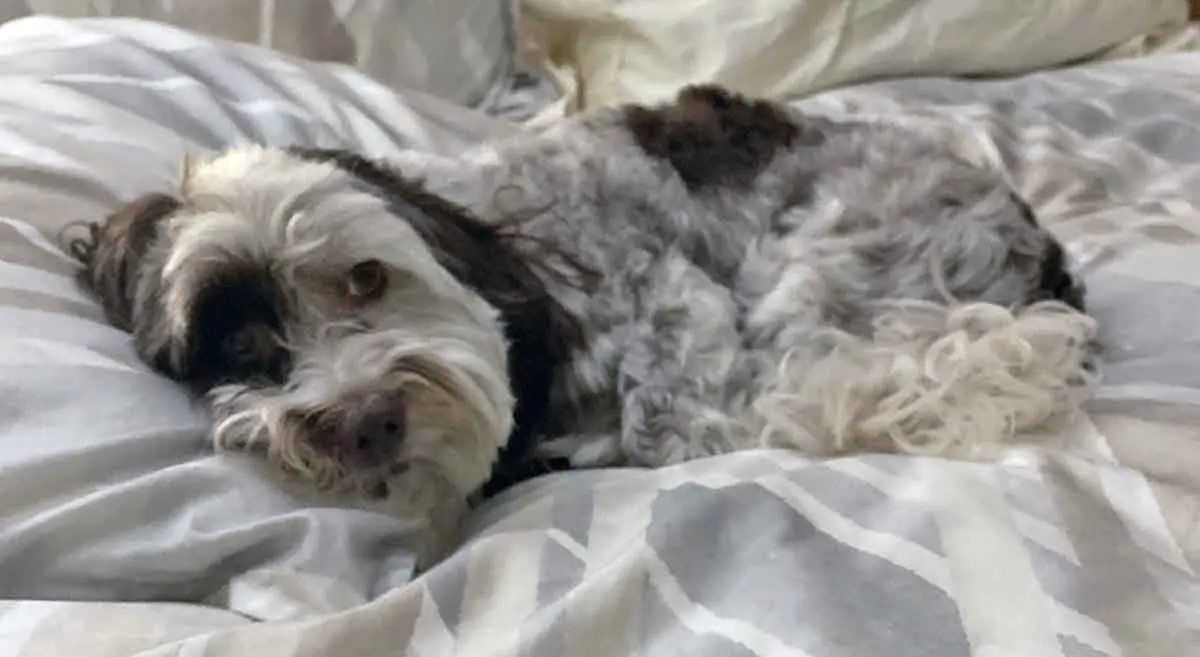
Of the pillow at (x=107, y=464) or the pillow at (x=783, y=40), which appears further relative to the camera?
the pillow at (x=783, y=40)

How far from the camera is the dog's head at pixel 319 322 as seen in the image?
132cm

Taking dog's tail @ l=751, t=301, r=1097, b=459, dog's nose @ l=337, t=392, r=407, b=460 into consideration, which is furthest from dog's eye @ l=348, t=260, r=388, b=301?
dog's tail @ l=751, t=301, r=1097, b=459

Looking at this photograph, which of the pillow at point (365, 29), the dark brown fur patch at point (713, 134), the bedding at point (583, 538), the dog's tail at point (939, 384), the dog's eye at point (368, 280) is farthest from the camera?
the pillow at point (365, 29)

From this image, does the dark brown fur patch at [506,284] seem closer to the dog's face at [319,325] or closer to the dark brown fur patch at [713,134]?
the dog's face at [319,325]

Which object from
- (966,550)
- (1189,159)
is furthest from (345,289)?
(1189,159)

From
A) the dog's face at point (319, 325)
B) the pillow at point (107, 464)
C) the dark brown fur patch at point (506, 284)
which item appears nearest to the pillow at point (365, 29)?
the pillow at point (107, 464)

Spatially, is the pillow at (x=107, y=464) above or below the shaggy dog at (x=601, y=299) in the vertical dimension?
below

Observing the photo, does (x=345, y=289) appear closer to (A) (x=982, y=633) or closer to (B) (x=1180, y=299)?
(A) (x=982, y=633)

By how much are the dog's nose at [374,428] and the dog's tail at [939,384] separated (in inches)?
16.6

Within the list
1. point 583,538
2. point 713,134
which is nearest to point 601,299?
point 713,134

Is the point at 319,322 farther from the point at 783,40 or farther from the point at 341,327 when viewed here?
the point at 783,40

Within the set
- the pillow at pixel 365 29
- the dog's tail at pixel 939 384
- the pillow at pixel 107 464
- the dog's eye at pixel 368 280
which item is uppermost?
the dog's eye at pixel 368 280

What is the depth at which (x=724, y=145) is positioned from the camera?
69.6 inches

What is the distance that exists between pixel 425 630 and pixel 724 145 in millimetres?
823
